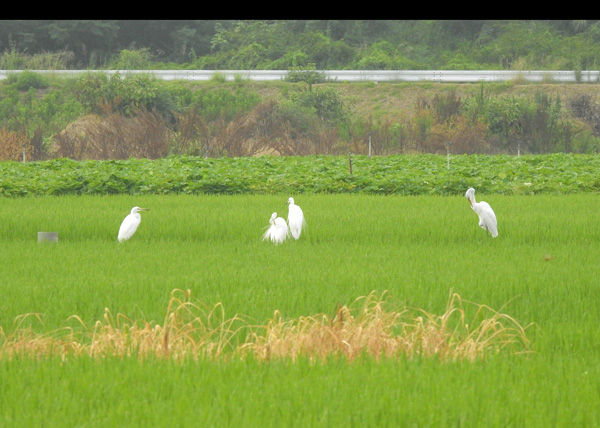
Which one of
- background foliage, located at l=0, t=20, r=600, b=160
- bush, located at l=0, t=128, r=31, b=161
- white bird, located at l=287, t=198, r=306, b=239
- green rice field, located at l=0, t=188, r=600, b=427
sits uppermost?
background foliage, located at l=0, t=20, r=600, b=160

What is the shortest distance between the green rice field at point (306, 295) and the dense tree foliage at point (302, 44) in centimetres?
2310

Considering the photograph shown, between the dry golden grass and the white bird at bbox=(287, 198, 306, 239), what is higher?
the white bird at bbox=(287, 198, 306, 239)

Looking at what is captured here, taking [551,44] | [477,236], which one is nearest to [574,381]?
[477,236]

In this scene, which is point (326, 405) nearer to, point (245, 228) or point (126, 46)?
point (245, 228)

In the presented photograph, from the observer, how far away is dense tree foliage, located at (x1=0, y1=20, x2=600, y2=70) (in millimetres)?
35562

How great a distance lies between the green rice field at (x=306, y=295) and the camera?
3566mm

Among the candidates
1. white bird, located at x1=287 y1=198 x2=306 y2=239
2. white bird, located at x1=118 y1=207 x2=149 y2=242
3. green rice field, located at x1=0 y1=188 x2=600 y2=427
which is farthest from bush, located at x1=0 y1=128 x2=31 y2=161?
white bird, located at x1=287 y1=198 x2=306 y2=239

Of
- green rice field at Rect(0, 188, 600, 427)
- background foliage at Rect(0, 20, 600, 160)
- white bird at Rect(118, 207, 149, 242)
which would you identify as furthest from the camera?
background foliage at Rect(0, 20, 600, 160)

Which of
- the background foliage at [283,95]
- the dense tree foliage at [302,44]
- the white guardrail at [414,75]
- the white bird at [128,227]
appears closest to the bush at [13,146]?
the background foliage at [283,95]

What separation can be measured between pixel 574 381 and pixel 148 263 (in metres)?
4.88

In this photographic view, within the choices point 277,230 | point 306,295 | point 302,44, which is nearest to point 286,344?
point 306,295

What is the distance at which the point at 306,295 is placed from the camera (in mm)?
6324

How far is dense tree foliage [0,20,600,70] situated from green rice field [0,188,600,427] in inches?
910

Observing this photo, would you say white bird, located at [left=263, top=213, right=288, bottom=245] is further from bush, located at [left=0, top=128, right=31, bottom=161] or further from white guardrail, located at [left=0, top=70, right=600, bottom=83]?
white guardrail, located at [left=0, top=70, right=600, bottom=83]
